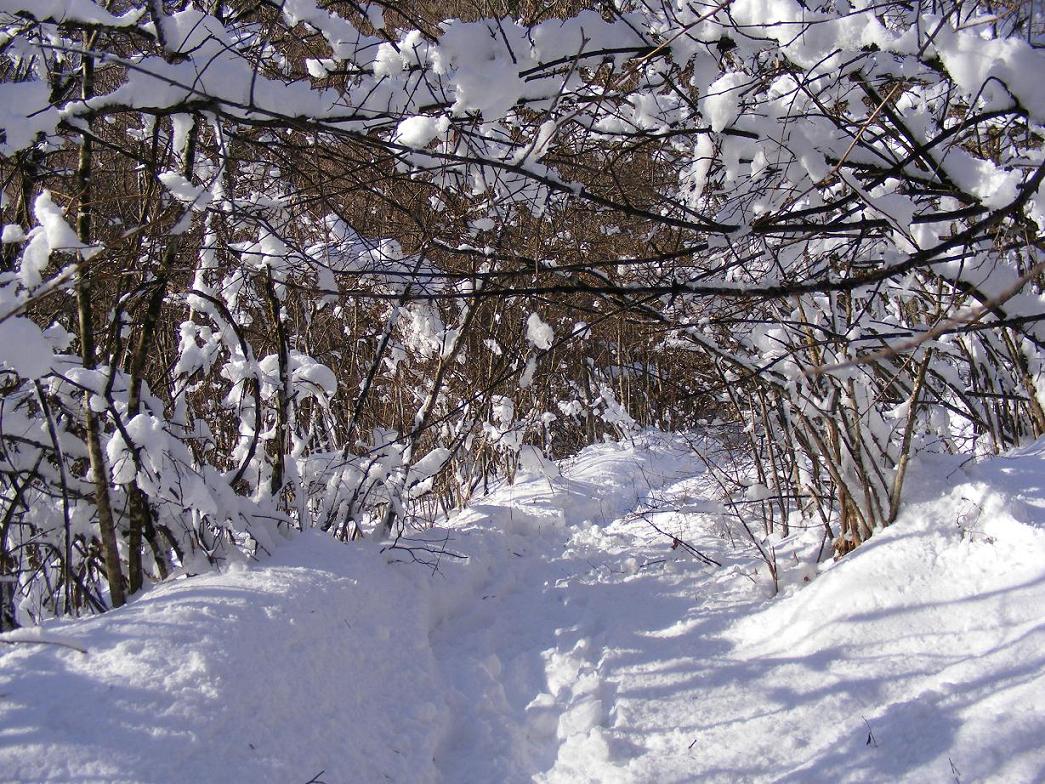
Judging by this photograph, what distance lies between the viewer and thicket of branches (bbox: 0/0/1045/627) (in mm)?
1893

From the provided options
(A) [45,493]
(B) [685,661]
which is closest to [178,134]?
(A) [45,493]

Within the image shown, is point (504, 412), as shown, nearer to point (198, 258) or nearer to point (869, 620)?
point (198, 258)

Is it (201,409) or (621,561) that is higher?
(201,409)

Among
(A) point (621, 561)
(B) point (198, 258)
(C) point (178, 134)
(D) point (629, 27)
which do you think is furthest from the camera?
(A) point (621, 561)

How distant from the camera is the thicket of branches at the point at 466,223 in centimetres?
189

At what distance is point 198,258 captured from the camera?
3.59 metres

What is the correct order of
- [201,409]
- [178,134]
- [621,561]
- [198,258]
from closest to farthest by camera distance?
[178,134] < [198,258] < [621,561] < [201,409]

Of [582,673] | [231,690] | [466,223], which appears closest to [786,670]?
[582,673]

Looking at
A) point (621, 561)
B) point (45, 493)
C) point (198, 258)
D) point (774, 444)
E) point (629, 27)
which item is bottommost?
point (621, 561)

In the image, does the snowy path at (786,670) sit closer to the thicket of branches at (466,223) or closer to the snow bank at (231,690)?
the snow bank at (231,690)

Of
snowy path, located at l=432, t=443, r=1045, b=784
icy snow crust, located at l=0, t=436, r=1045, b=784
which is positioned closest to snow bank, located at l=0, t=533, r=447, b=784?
icy snow crust, located at l=0, t=436, r=1045, b=784

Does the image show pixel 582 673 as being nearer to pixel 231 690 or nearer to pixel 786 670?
pixel 786 670

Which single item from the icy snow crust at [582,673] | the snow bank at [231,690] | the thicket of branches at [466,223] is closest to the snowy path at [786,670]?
the icy snow crust at [582,673]

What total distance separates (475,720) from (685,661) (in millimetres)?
897
